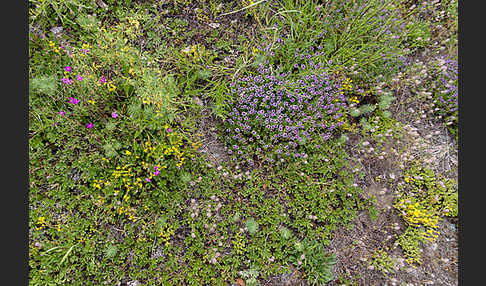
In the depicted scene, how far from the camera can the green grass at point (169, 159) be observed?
3129mm

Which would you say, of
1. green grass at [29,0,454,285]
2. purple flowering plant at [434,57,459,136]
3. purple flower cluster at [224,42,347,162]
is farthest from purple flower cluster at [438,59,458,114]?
purple flower cluster at [224,42,347,162]

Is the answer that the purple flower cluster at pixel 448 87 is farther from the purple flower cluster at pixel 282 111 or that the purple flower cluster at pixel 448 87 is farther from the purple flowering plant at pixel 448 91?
the purple flower cluster at pixel 282 111

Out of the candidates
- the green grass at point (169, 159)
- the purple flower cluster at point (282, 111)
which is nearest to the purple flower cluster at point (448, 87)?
the green grass at point (169, 159)

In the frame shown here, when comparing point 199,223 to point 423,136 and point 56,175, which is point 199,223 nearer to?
point 56,175

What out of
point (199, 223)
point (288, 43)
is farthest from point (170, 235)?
point (288, 43)

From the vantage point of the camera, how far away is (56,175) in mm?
3221

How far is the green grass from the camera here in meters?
3.13

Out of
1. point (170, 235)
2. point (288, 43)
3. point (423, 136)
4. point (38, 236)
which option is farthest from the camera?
point (423, 136)

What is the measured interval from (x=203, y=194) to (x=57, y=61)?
109 inches

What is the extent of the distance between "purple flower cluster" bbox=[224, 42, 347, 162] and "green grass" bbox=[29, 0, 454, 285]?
198mm

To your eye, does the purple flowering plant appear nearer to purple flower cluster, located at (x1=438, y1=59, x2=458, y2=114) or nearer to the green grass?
purple flower cluster, located at (x1=438, y1=59, x2=458, y2=114)

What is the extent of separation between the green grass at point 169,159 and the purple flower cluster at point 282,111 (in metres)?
0.20

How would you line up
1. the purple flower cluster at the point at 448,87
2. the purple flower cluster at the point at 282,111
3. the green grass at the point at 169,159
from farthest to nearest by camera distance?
the purple flower cluster at the point at 448,87 → the purple flower cluster at the point at 282,111 → the green grass at the point at 169,159

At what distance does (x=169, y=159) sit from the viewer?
341cm
